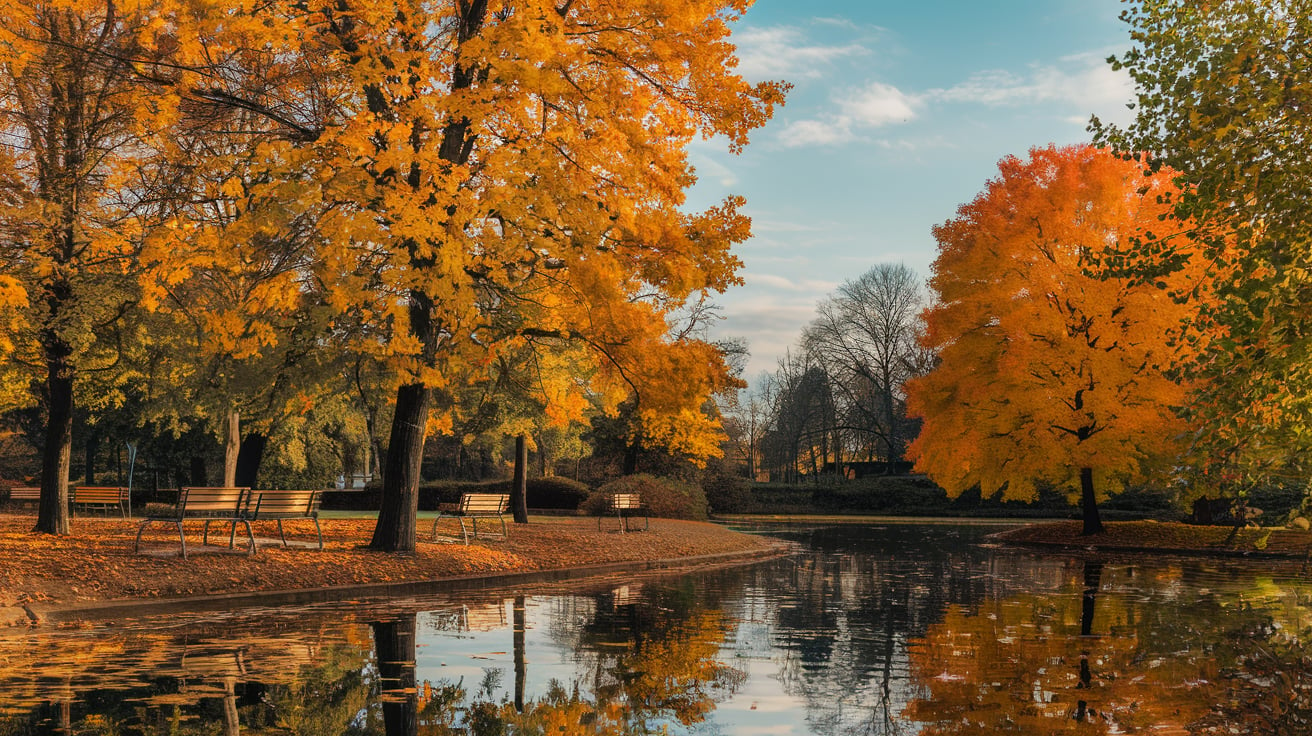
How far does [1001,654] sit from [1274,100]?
5349 mm

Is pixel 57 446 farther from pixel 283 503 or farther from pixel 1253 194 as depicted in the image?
pixel 1253 194

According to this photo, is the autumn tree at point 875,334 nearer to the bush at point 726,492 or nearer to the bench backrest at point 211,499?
the bush at point 726,492

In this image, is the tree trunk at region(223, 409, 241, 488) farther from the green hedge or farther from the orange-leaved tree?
the orange-leaved tree

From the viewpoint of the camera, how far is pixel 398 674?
26.7 ft

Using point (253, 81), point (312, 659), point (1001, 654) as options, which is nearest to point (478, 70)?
point (253, 81)

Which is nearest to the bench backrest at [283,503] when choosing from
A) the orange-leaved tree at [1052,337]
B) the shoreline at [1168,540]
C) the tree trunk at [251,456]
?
the orange-leaved tree at [1052,337]

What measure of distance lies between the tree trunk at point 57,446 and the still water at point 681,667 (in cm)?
863

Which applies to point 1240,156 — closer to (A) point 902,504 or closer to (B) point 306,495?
(B) point 306,495

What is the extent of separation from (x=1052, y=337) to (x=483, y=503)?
53.2ft

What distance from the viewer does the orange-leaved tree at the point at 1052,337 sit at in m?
28.1

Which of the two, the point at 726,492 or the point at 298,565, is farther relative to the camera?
the point at 726,492

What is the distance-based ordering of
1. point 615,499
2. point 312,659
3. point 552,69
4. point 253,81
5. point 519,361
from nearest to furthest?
point 312,659 → point 552,69 → point 253,81 → point 519,361 → point 615,499

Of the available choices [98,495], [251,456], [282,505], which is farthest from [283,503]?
[251,456]

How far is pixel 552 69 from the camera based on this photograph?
14.4 meters
